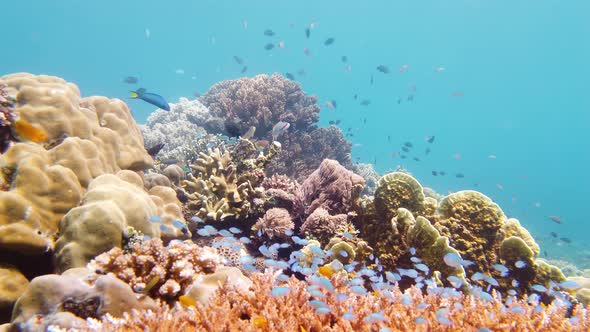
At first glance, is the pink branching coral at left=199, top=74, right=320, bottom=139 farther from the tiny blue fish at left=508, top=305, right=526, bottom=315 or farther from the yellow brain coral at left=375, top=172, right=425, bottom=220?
the tiny blue fish at left=508, top=305, right=526, bottom=315

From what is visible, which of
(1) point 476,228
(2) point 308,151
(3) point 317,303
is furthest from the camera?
(2) point 308,151

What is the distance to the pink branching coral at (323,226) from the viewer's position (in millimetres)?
6078

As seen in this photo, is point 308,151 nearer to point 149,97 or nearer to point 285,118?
point 285,118

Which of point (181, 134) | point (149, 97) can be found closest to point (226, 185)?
point (149, 97)

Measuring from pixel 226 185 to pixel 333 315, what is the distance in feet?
12.2

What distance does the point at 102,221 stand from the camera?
154 inches

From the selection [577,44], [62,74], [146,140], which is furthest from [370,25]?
[146,140]

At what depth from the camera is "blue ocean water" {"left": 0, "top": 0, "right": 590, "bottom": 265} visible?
111812 millimetres

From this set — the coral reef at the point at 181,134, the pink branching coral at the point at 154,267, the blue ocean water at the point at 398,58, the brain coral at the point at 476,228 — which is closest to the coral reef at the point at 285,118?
the coral reef at the point at 181,134

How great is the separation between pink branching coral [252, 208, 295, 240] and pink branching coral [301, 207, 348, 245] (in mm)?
382

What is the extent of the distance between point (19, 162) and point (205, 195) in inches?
114

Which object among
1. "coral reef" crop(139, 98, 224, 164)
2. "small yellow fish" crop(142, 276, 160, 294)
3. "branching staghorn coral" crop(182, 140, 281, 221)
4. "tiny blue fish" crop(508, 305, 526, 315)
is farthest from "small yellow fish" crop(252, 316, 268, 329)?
"coral reef" crop(139, 98, 224, 164)

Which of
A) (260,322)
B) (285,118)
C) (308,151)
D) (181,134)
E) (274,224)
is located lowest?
(260,322)

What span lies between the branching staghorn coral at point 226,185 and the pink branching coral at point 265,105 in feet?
16.4
